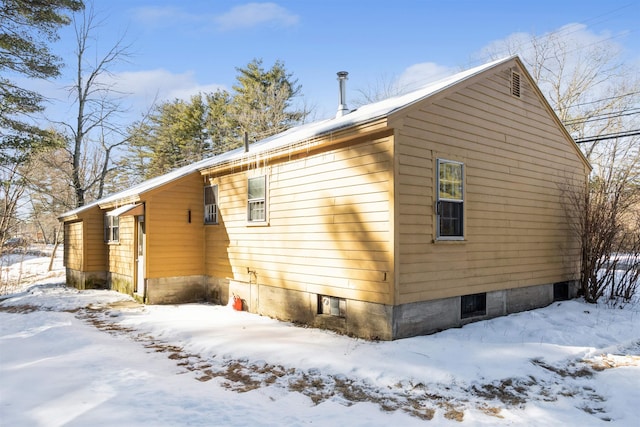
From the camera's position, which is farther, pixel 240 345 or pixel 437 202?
pixel 437 202

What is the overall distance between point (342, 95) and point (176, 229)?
5454mm

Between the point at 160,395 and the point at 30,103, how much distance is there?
1363cm

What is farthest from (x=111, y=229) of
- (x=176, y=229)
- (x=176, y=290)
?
Result: (x=176, y=290)

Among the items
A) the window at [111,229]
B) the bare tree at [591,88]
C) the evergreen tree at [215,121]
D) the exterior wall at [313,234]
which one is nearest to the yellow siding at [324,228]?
the exterior wall at [313,234]

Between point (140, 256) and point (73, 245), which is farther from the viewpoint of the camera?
point (73, 245)

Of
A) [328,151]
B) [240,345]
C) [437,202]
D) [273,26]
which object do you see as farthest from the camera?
[273,26]

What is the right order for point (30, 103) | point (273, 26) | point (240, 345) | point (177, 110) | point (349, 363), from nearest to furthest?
point (349, 363), point (240, 345), point (30, 103), point (273, 26), point (177, 110)

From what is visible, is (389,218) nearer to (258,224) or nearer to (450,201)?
(450,201)

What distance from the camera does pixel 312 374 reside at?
507 cm

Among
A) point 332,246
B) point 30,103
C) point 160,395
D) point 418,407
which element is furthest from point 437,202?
point 30,103

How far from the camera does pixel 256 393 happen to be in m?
4.42

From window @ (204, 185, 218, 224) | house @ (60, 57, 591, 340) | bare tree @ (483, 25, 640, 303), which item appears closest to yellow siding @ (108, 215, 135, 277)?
house @ (60, 57, 591, 340)

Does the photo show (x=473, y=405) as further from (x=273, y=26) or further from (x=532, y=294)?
(x=273, y=26)

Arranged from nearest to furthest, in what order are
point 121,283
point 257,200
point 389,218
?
point 389,218 < point 257,200 < point 121,283
